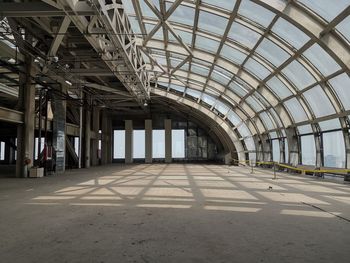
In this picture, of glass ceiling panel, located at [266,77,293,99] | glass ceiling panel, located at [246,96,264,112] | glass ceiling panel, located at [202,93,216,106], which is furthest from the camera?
glass ceiling panel, located at [202,93,216,106]

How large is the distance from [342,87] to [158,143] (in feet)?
101

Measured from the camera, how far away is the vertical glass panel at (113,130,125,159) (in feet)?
142

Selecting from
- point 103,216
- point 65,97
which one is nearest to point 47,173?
point 65,97

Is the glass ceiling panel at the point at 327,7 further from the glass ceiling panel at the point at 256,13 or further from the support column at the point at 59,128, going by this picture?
the support column at the point at 59,128

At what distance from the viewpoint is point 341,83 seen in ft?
47.8

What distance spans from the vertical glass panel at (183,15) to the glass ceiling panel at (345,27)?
21.9 ft

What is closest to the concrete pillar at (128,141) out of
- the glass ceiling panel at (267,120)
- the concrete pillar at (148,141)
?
the concrete pillar at (148,141)

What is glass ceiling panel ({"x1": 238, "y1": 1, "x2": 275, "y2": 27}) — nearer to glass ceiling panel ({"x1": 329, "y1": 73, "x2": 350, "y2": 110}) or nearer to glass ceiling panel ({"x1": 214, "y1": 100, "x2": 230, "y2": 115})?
glass ceiling panel ({"x1": 329, "y1": 73, "x2": 350, "y2": 110})

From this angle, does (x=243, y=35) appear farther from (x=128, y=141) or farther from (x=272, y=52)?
(x=128, y=141)

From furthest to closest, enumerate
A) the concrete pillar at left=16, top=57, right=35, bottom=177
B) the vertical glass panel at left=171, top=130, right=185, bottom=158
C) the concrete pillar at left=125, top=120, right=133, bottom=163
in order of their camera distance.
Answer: the vertical glass panel at left=171, top=130, right=185, bottom=158, the concrete pillar at left=125, top=120, right=133, bottom=163, the concrete pillar at left=16, top=57, right=35, bottom=177

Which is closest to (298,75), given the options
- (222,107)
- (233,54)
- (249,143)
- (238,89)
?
(233,54)

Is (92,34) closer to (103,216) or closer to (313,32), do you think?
(103,216)

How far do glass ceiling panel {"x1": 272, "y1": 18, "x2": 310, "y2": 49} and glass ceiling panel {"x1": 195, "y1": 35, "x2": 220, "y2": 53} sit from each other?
4.57m

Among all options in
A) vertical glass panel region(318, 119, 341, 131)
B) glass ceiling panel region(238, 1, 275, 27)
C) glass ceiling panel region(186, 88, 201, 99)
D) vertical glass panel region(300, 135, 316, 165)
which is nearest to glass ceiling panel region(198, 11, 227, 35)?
glass ceiling panel region(238, 1, 275, 27)
